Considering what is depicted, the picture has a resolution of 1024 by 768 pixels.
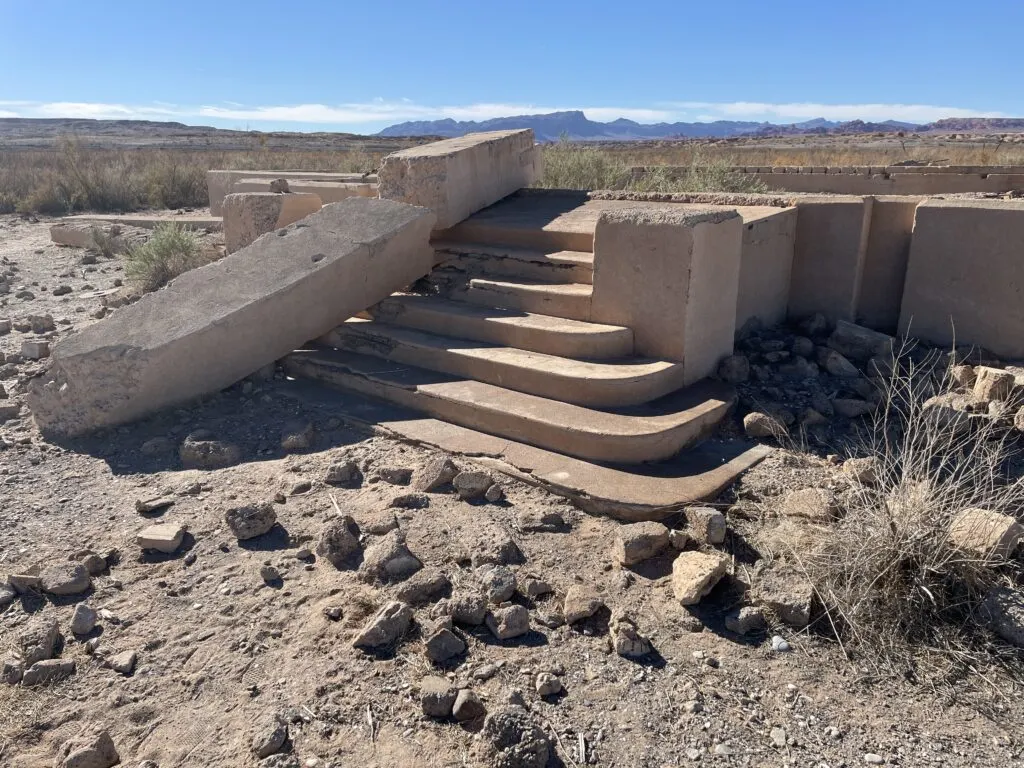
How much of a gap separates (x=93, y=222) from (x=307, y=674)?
11.2 meters

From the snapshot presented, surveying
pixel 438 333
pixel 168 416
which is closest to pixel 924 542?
pixel 438 333

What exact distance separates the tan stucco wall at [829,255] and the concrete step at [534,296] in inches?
65.2

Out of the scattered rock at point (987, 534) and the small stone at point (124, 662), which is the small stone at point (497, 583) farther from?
the scattered rock at point (987, 534)

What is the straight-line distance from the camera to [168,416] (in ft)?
15.5

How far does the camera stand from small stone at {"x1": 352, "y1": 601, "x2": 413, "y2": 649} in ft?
8.95

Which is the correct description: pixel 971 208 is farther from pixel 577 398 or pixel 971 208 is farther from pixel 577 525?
pixel 577 525

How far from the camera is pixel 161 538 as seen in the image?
3400mm

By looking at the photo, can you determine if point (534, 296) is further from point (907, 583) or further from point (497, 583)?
point (907, 583)

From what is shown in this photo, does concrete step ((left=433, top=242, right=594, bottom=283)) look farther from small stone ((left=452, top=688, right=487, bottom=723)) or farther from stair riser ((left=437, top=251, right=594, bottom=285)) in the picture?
small stone ((left=452, top=688, right=487, bottom=723))

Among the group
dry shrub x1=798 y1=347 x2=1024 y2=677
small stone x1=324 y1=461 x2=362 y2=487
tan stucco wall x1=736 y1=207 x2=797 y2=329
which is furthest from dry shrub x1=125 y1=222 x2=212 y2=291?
dry shrub x1=798 y1=347 x2=1024 y2=677

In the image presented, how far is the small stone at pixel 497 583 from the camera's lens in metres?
2.93

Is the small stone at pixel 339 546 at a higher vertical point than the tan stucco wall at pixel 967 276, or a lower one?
lower

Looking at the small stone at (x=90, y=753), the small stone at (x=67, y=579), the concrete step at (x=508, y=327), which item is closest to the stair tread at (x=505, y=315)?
the concrete step at (x=508, y=327)

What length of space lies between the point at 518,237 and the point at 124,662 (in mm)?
4103
